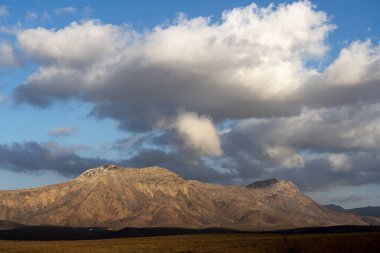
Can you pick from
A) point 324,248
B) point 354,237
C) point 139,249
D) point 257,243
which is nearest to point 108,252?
point 139,249

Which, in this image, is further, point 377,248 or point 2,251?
point 2,251

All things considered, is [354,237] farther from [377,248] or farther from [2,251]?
[2,251]

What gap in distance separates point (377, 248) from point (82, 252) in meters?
55.3

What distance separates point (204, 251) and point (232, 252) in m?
5.74

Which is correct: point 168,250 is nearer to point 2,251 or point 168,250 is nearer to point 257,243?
point 257,243

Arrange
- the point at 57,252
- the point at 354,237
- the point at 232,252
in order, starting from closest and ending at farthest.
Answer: the point at 232,252, the point at 354,237, the point at 57,252

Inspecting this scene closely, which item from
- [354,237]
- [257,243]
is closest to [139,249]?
[257,243]

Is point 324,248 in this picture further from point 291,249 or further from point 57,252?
point 57,252

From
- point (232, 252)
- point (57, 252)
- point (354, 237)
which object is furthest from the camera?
point (57, 252)

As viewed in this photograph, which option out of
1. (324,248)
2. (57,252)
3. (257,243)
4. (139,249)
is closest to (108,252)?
(139,249)

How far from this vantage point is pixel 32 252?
112188mm

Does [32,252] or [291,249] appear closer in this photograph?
[291,249]

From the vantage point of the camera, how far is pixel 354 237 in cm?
10306

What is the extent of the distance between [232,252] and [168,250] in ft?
50.1
